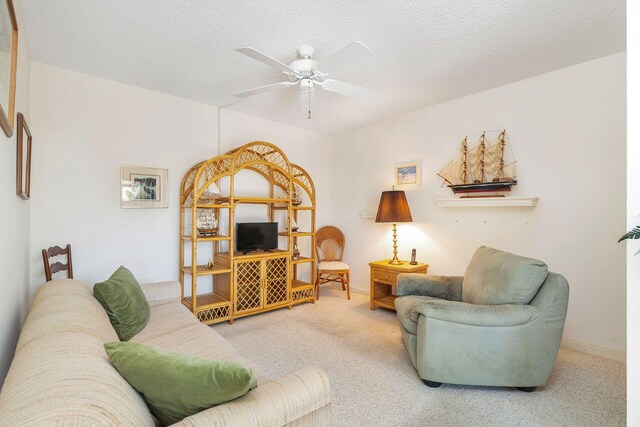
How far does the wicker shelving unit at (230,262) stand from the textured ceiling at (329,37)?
0.95m

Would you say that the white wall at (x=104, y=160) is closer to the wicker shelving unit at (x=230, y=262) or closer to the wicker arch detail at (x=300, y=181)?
the wicker shelving unit at (x=230, y=262)

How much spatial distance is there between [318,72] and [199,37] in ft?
3.11

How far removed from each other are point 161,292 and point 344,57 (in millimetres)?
2383

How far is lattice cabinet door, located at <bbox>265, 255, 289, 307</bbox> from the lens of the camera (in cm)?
371

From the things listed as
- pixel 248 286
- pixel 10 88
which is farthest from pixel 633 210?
pixel 248 286

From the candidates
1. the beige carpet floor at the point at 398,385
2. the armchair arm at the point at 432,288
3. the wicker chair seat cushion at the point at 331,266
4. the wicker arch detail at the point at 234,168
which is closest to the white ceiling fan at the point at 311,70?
the wicker arch detail at the point at 234,168

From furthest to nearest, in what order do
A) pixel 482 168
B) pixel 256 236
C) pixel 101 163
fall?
pixel 256 236 → pixel 482 168 → pixel 101 163

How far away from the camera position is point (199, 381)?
3.09ft

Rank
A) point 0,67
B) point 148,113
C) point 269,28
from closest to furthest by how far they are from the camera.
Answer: point 0,67, point 269,28, point 148,113

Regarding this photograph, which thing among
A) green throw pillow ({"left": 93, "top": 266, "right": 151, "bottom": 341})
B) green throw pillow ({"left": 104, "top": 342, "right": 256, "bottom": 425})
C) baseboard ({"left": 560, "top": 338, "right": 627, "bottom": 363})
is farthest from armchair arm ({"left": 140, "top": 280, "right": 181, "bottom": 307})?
baseboard ({"left": 560, "top": 338, "right": 627, "bottom": 363})

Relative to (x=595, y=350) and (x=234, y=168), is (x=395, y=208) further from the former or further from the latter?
(x=595, y=350)

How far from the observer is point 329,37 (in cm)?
226

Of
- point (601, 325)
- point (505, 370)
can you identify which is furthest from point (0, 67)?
point (601, 325)

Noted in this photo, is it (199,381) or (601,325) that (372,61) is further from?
(601,325)
